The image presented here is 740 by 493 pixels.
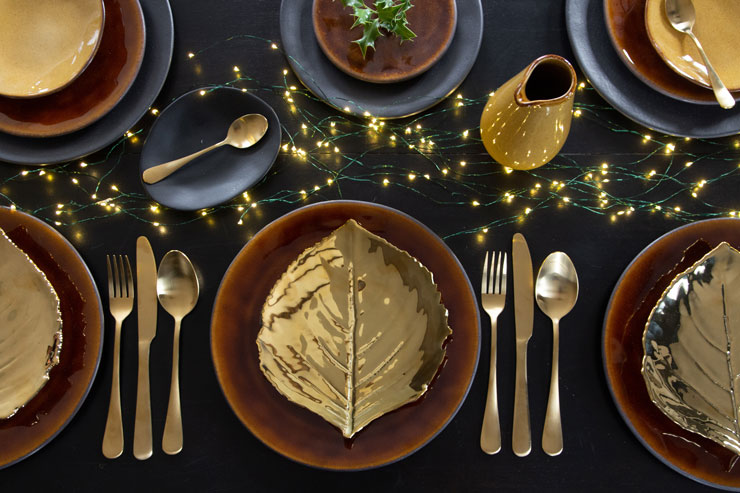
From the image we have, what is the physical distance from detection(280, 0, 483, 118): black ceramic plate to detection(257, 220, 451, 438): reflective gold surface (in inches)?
6.5

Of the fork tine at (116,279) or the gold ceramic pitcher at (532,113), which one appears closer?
the gold ceramic pitcher at (532,113)

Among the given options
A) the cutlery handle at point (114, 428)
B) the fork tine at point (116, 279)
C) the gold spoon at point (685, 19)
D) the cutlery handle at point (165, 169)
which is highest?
the gold spoon at point (685, 19)

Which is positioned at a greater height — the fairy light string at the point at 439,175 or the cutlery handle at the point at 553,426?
the fairy light string at the point at 439,175

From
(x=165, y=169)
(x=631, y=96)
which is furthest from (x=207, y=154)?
(x=631, y=96)

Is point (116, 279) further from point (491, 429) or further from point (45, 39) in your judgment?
point (491, 429)

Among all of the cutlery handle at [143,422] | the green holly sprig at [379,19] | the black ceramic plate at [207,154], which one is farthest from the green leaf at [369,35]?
the cutlery handle at [143,422]

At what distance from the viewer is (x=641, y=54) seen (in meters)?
0.60

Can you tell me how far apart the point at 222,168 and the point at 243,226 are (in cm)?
7

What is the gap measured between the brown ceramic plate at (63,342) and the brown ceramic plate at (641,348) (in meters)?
0.56

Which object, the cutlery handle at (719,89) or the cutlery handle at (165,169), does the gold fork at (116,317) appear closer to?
the cutlery handle at (165,169)

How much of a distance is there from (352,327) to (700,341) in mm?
372

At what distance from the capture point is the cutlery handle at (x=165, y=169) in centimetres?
59

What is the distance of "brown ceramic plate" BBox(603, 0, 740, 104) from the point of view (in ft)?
1.92

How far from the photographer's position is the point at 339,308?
1.82 ft
